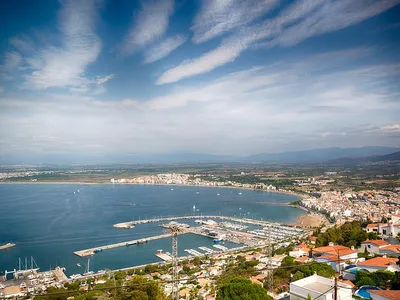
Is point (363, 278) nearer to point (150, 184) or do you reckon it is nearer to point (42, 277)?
point (42, 277)

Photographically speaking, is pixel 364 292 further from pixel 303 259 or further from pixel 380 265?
pixel 303 259

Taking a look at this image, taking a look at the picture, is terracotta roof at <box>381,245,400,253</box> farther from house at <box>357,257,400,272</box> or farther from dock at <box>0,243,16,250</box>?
dock at <box>0,243,16,250</box>

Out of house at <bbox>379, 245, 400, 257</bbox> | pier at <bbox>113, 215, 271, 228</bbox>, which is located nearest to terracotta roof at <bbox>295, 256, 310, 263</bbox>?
house at <bbox>379, 245, 400, 257</bbox>

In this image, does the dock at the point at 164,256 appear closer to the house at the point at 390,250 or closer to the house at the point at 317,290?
the house at the point at 390,250

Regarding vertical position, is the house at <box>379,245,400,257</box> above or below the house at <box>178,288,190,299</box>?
above

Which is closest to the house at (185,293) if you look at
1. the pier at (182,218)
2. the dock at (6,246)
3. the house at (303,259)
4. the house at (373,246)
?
the house at (303,259)

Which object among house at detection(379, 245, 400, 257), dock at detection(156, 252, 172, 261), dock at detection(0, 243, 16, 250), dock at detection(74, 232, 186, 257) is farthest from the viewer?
dock at detection(0, 243, 16, 250)

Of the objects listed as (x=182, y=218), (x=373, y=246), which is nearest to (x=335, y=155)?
(x=182, y=218)
